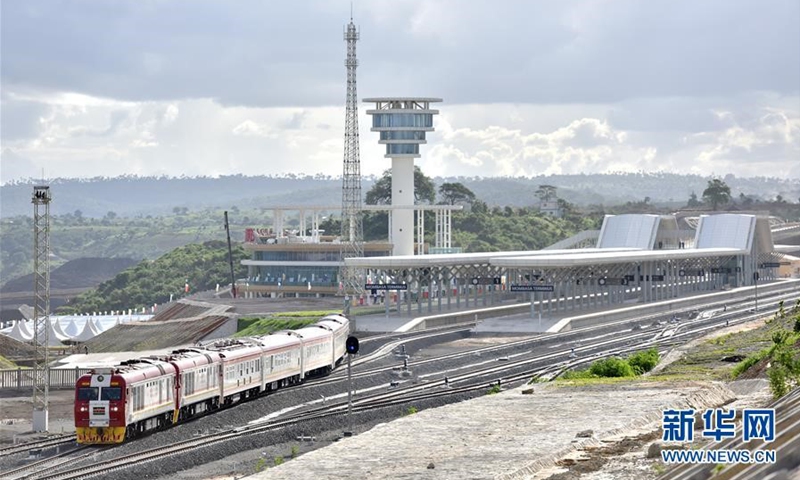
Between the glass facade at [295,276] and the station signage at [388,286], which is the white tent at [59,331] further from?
the station signage at [388,286]

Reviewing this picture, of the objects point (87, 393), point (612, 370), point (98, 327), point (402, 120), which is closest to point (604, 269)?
point (402, 120)

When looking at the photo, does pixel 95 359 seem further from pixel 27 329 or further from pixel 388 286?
pixel 27 329

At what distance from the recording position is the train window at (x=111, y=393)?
52281mm

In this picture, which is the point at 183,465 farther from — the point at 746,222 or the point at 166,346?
the point at 746,222

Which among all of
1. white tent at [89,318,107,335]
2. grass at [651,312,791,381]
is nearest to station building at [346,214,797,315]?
white tent at [89,318,107,335]

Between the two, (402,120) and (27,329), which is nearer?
(27,329)

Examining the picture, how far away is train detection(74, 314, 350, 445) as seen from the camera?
52531mm

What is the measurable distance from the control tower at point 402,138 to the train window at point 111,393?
10935cm

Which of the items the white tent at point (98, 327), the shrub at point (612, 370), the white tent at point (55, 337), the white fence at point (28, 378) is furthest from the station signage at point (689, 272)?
the shrub at point (612, 370)

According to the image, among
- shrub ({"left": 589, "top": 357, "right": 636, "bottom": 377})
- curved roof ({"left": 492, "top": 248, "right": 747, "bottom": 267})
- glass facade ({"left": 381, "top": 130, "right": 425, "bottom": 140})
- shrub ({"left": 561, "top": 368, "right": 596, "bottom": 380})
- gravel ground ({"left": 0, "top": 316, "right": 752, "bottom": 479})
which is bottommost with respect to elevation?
gravel ground ({"left": 0, "top": 316, "right": 752, "bottom": 479})

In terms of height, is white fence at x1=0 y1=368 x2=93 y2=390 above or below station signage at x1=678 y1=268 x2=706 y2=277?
below

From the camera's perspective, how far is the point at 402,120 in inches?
6378

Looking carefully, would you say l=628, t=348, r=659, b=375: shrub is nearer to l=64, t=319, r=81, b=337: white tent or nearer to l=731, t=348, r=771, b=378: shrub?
l=731, t=348, r=771, b=378: shrub

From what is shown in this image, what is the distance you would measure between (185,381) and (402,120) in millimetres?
105743
